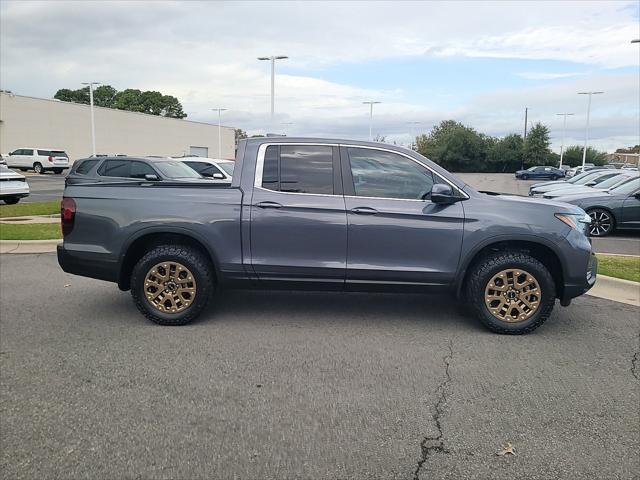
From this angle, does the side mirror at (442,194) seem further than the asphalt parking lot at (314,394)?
Yes

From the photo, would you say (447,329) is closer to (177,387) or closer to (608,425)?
(608,425)

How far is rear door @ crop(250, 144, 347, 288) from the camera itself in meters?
5.03

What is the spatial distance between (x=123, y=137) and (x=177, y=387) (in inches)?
2516

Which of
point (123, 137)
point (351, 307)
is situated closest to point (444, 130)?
point (123, 137)

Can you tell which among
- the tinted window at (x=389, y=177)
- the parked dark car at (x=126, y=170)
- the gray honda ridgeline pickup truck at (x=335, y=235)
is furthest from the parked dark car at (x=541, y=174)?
the tinted window at (x=389, y=177)

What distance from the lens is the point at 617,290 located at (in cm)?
673

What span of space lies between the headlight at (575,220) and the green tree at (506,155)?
71571 mm

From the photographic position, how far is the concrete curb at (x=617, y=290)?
21.2ft

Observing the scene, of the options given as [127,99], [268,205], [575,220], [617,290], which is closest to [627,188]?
[617,290]

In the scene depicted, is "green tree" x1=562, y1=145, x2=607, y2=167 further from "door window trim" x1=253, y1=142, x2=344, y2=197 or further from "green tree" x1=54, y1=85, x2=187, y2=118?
"door window trim" x1=253, y1=142, x2=344, y2=197

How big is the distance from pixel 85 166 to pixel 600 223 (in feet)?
40.9

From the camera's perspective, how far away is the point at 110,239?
17.0 feet

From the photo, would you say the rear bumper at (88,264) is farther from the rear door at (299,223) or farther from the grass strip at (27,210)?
the grass strip at (27,210)

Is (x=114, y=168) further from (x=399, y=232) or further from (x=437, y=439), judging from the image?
(x=437, y=439)
